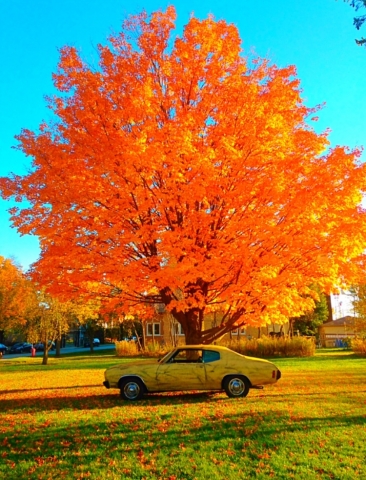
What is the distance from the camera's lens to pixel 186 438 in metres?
7.30

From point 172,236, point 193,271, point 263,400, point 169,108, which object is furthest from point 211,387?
point 169,108

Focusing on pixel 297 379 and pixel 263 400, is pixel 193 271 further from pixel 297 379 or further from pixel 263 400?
pixel 297 379

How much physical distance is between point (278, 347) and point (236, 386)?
2047 centimetres

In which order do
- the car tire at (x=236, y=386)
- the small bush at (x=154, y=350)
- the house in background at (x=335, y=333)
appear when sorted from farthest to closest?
the house in background at (x=335, y=333) → the small bush at (x=154, y=350) → the car tire at (x=236, y=386)

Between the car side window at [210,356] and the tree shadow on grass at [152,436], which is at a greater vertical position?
the car side window at [210,356]

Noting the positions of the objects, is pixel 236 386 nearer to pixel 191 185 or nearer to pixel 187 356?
pixel 187 356

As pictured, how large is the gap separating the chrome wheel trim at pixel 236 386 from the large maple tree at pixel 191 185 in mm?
1931

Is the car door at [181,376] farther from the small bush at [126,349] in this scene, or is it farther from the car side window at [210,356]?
the small bush at [126,349]

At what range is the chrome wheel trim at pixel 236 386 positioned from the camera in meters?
11.3

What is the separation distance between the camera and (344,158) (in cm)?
1112

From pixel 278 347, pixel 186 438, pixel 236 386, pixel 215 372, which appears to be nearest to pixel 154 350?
pixel 278 347

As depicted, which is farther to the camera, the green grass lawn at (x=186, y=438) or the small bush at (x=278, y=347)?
the small bush at (x=278, y=347)

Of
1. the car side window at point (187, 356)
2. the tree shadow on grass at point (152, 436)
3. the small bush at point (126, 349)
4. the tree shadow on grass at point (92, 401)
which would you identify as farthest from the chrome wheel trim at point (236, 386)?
the small bush at point (126, 349)

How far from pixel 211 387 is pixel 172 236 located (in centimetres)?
406
